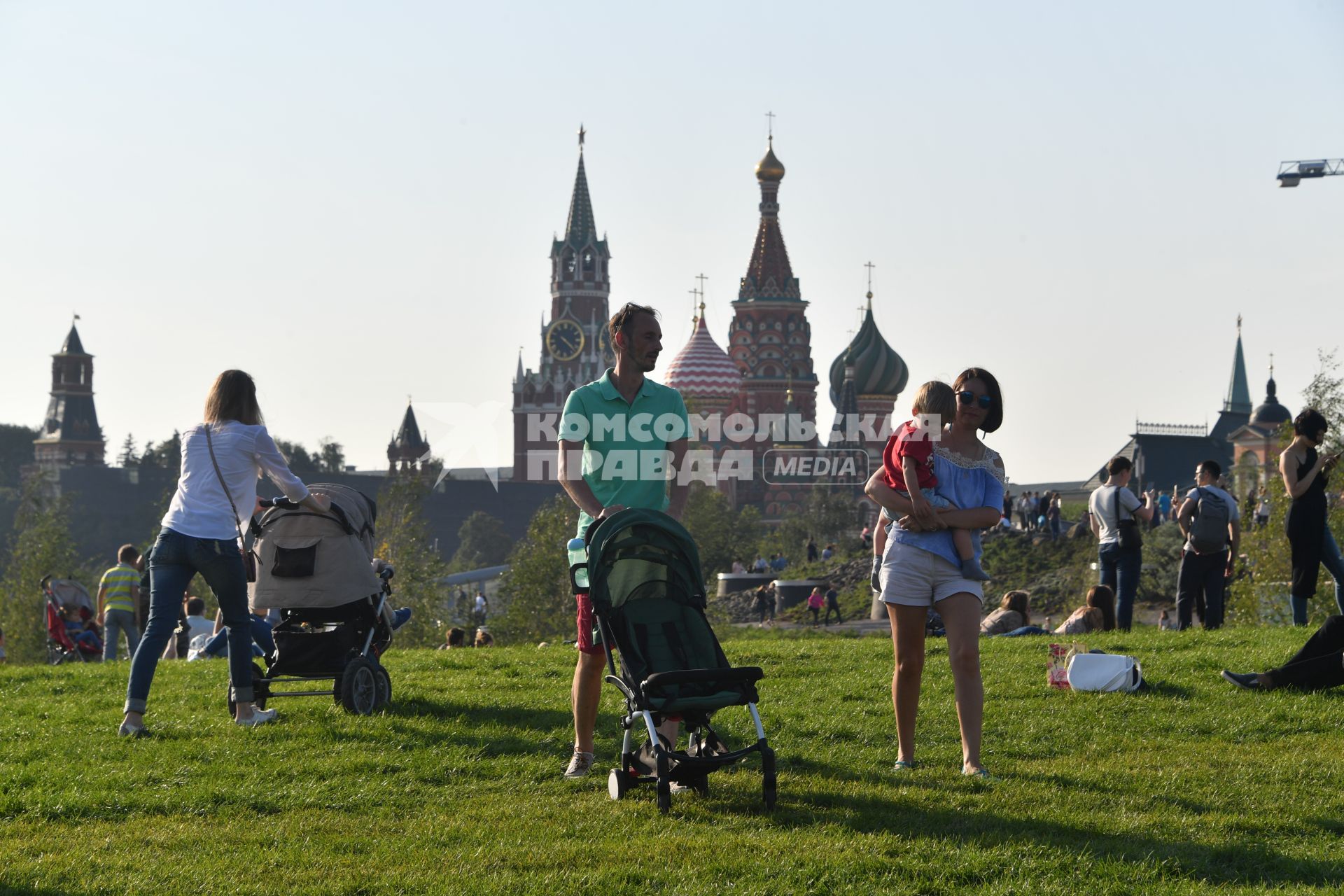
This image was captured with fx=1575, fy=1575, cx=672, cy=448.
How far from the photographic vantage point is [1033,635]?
37.2 ft

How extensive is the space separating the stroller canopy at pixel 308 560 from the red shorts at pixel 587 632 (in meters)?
2.20

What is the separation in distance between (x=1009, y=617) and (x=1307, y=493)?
3445 mm

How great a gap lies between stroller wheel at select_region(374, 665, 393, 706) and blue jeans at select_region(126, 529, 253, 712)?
0.75 metres

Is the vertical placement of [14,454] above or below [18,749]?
above

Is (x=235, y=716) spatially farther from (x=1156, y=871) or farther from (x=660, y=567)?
(x=1156, y=871)

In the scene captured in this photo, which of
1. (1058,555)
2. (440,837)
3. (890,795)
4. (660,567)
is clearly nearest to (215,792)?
(440,837)

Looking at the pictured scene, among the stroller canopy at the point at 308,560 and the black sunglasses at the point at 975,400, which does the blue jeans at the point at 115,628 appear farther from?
the black sunglasses at the point at 975,400

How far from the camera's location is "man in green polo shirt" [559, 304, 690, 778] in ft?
20.9

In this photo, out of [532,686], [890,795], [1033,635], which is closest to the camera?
[890,795]

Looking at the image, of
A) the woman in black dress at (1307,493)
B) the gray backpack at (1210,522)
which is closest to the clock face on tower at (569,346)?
the gray backpack at (1210,522)

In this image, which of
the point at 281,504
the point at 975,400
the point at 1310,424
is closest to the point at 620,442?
the point at 975,400

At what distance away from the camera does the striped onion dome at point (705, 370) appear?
4225 inches

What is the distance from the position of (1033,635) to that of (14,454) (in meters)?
136

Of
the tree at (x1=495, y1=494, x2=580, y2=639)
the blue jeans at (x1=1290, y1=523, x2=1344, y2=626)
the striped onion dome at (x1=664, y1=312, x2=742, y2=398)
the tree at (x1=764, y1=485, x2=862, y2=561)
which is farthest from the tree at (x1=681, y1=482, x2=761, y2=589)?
the blue jeans at (x1=1290, y1=523, x2=1344, y2=626)
